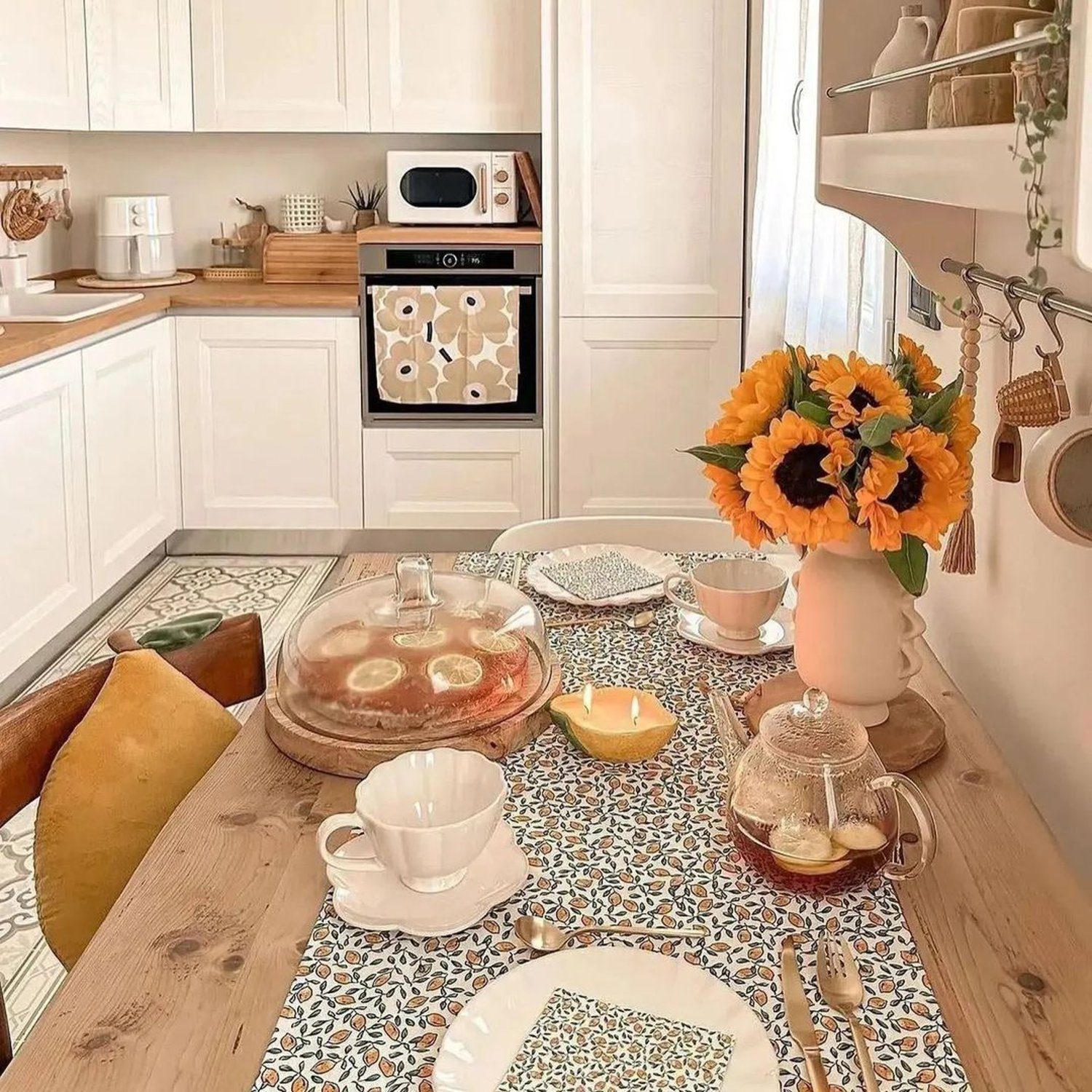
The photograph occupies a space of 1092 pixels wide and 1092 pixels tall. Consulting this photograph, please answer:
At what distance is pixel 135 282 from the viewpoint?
14.9 feet

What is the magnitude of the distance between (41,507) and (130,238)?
157cm

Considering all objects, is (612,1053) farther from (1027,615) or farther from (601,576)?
(601,576)

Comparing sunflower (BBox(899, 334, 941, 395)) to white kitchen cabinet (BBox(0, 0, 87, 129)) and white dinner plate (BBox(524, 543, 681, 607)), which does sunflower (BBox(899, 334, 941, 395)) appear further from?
white kitchen cabinet (BBox(0, 0, 87, 129))

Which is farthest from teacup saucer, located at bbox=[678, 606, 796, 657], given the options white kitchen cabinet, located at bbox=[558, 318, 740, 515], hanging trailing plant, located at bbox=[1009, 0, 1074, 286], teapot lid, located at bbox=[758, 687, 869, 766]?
white kitchen cabinet, located at bbox=[558, 318, 740, 515]

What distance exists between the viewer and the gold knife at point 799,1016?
→ 826mm

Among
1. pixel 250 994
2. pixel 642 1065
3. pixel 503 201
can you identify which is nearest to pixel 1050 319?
pixel 642 1065

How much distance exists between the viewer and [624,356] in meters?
4.30

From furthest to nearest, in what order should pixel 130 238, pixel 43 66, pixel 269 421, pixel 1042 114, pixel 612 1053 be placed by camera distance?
pixel 130 238, pixel 269 421, pixel 43 66, pixel 612 1053, pixel 1042 114

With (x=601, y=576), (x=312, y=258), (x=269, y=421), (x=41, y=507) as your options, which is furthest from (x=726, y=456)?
(x=312, y=258)

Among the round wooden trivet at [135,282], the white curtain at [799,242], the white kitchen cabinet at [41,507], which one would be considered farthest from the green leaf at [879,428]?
the round wooden trivet at [135,282]

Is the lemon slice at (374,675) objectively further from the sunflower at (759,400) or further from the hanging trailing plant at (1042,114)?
the hanging trailing plant at (1042,114)

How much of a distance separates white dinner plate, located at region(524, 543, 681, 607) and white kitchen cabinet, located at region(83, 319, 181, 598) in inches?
88.6

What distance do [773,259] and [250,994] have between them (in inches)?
123

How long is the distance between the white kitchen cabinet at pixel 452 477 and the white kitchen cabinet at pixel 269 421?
77 mm
